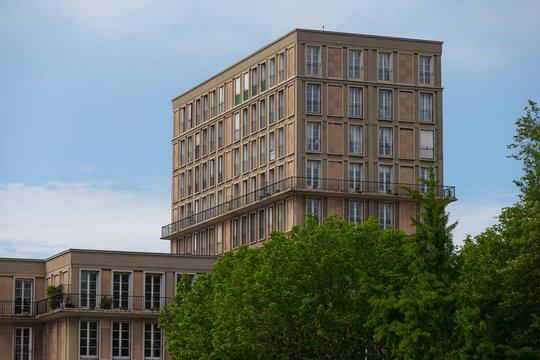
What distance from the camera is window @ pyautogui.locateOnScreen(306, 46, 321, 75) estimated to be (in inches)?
4473

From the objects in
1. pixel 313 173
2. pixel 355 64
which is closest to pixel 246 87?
pixel 355 64

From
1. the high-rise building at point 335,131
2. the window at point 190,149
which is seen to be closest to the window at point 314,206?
the high-rise building at point 335,131

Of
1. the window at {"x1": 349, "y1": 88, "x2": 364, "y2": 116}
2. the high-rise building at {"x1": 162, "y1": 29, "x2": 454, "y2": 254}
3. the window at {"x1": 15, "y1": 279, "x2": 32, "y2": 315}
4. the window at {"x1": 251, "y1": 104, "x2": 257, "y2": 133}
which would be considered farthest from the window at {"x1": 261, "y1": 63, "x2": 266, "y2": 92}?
the window at {"x1": 15, "y1": 279, "x2": 32, "y2": 315}

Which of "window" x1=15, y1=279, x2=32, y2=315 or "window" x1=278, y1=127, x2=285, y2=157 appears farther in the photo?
"window" x1=278, y1=127, x2=285, y2=157

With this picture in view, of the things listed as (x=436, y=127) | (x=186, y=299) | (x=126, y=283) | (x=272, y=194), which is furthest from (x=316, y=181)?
(x=186, y=299)

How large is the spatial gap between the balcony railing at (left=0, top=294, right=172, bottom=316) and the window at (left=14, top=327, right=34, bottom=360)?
1.31m

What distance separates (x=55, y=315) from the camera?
9588cm

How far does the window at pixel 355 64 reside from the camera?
114625 mm

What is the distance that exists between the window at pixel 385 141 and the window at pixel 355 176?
2.53 m

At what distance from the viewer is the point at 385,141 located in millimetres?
114875

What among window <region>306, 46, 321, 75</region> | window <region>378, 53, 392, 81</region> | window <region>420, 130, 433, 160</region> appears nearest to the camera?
window <region>306, 46, 321, 75</region>

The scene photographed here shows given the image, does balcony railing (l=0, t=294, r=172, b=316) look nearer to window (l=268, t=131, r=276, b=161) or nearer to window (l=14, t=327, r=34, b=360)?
window (l=14, t=327, r=34, b=360)

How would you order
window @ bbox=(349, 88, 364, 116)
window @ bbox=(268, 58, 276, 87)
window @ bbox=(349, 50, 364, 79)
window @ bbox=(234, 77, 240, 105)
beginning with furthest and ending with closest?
window @ bbox=(234, 77, 240, 105)
window @ bbox=(268, 58, 276, 87)
window @ bbox=(349, 50, 364, 79)
window @ bbox=(349, 88, 364, 116)

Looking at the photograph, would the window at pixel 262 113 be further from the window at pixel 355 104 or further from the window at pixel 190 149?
the window at pixel 190 149
